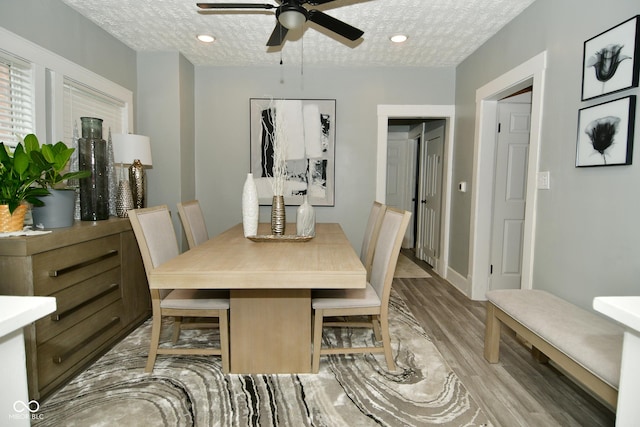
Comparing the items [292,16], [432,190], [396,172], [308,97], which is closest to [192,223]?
[292,16]

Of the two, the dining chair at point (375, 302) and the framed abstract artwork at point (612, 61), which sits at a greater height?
the framed abstract artwork at point (612, 61)

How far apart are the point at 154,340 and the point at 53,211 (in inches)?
39.2

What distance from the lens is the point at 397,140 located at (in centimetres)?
655

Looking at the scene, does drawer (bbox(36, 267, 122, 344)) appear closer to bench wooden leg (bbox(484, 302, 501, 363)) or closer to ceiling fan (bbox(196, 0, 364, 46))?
ceiling fan (bbox(196, 0, 364, 46))

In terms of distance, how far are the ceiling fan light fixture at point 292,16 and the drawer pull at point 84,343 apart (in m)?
2.24

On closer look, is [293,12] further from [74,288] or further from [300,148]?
[300,148]

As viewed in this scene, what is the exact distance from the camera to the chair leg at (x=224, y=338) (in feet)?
6.41

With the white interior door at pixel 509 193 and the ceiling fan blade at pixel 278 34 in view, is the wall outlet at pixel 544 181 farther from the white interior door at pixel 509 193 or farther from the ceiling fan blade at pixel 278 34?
the ceiling fan blade at pixel 278 34

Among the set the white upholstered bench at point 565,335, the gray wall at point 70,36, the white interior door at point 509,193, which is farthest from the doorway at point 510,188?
the gray wall at point 70,36

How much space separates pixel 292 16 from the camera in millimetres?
1865

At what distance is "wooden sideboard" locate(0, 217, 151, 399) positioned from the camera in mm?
1672

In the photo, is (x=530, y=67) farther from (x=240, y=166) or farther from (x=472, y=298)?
(x=240, y=166)

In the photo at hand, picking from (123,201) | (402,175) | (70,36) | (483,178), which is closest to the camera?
(70,36)

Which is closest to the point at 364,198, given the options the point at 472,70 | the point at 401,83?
the point at 401,83
